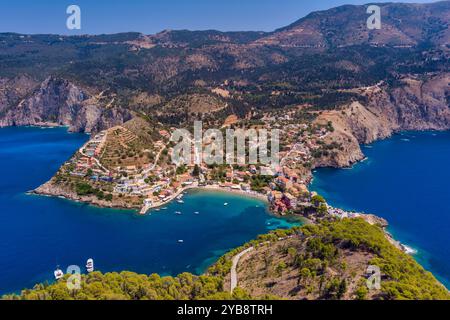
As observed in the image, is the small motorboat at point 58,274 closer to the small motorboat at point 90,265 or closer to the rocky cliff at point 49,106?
the small motorboat at point 90,265

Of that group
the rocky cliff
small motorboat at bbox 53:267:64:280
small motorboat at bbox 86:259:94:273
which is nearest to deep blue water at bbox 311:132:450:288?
small motorboat at bbox 86:259:94:273

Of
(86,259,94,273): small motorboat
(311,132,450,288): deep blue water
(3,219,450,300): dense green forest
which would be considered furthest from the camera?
(311,132,450,288): deep blue water

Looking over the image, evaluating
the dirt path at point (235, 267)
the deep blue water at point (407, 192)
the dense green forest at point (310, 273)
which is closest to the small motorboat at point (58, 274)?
the dense green forest at point (310, 273)

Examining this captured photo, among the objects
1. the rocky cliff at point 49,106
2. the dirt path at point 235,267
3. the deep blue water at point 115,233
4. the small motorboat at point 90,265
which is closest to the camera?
the dirt path at point 235,267

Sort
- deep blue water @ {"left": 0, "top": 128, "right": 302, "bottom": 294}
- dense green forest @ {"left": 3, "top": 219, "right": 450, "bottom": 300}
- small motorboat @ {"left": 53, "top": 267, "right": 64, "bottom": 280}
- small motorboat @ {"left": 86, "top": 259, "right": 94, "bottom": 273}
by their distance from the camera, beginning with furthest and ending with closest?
deep blue water @ {"left": 0, "top": 128, "right": 302, "bottom": 294}
small motorboat @ {"left": 86, "top": 259, "right": 94, "bottom": 273}
small motorboat @ {"left": 53, "top": 267, "right": 64, "bottom": 280}
dense green forest @ {"left": 3, "top": 219, "right": 450, "bottom": 300}

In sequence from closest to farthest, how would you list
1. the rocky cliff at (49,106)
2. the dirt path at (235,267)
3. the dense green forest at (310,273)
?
the dense green forest at (310,273) < the dirt path at (235,267) < the rocky cliff at (49,106)

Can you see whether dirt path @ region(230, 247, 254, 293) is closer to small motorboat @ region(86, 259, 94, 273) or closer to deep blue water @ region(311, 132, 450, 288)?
small motorboat @ region(86, 259, 94, 273)

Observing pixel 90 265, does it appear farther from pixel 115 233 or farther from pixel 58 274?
pixel 115 233
